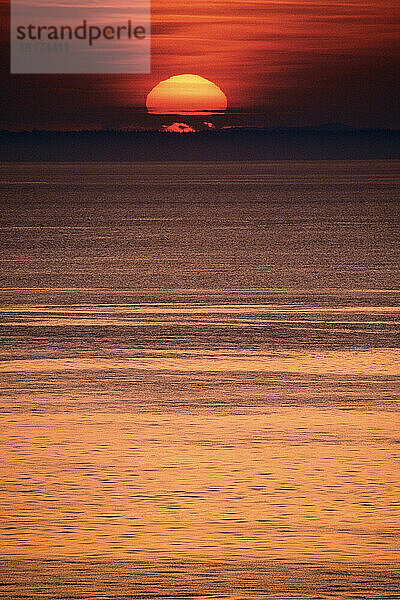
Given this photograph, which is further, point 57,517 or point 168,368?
point 168,368

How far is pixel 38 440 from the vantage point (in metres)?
7.98

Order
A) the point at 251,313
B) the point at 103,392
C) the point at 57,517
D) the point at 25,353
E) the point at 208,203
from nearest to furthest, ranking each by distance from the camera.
Answer: the point at 57,517
the point at 103,392
the point at 25,353
the point at 251,313
the point at 208,203

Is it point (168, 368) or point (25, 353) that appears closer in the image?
point (168, 368)

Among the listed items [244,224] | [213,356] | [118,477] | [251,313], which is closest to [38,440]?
[118,477]

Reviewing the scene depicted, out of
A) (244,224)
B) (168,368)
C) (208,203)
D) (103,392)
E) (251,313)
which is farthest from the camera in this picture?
(208,203)

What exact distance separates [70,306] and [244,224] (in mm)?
21436

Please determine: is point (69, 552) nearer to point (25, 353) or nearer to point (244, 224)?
point (25, 353)

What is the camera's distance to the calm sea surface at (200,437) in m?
5.77

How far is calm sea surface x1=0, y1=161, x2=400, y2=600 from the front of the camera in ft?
18.9

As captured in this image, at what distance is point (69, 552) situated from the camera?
233 inches

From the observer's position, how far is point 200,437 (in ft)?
26.4

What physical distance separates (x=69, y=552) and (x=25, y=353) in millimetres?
5460

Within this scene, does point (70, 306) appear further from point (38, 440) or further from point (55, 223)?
point (55, 223)

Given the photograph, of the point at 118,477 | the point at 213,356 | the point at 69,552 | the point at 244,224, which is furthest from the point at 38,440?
the point at 244,224
